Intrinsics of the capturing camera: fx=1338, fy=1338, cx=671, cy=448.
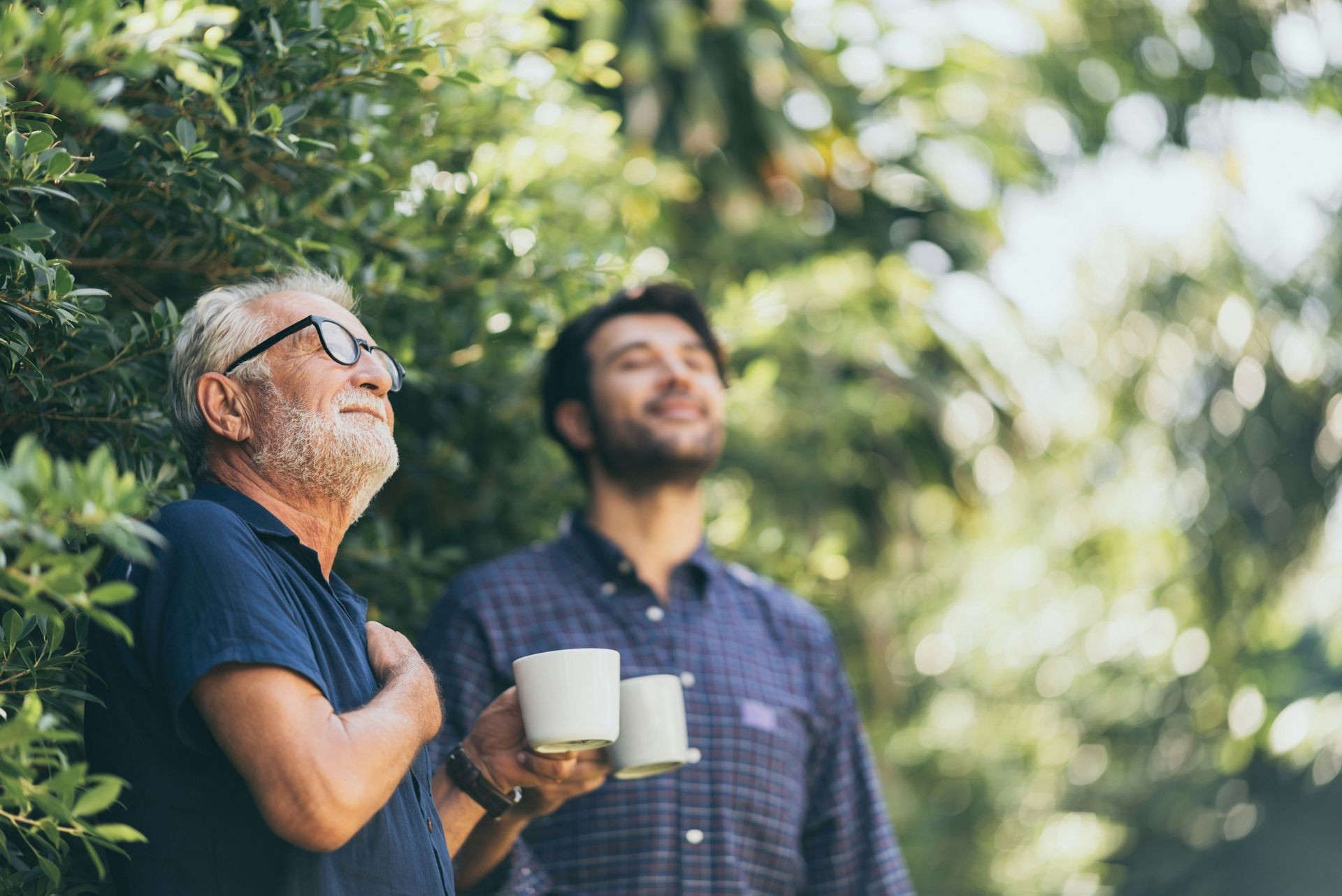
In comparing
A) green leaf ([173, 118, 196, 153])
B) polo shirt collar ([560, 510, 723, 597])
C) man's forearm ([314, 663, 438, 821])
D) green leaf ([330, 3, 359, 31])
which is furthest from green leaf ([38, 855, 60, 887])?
polo shirt collar ([560, 510, 723, 597])

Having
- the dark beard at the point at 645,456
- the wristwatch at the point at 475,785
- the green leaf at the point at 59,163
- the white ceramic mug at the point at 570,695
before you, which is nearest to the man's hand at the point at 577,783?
the wristwatch at the point at 475,785

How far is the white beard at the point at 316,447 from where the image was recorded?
1881 mm

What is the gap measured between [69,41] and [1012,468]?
5052 mm

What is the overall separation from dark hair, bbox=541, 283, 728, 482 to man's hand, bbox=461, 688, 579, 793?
4.03ft

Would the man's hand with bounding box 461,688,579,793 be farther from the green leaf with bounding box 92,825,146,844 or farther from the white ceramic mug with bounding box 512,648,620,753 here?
the green leaf with bounding box 92,825,146,844

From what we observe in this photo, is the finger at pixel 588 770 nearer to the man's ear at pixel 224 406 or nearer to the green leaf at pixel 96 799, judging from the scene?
the man's ear at pixel 224 406

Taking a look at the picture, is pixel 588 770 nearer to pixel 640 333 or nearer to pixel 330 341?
pixel 330 341

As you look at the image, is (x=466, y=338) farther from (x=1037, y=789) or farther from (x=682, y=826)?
(x=1037, y=789)

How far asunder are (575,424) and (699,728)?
2.84 feet

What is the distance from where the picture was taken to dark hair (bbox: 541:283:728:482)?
3.34 meters

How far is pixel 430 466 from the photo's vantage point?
3.23m

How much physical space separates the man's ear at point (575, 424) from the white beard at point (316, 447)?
1.38m

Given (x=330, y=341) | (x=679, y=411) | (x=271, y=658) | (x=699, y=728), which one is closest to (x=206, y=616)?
(x=271, y=658)

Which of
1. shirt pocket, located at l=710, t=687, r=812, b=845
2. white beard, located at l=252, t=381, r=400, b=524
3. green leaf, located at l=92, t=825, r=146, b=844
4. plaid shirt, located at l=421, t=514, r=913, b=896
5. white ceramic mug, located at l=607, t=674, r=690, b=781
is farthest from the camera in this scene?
shirt pocket, located at l=710, t=687, r=812, b=845
